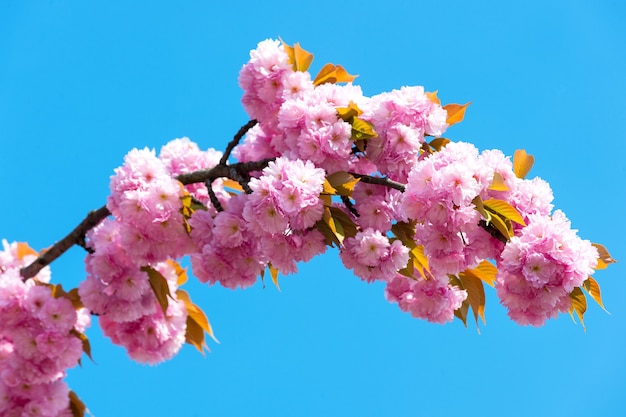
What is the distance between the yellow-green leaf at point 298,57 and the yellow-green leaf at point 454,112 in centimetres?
56

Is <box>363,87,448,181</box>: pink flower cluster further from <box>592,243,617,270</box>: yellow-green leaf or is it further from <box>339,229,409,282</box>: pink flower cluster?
<box>592,243,617,270</box>: yellow-green leaf

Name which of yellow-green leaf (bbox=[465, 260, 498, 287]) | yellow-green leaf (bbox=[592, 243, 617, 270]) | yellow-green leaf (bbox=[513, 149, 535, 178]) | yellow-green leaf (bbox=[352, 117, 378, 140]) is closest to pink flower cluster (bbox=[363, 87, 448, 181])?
yellow-green leaf (bbox=[352, 117, 378, 140])

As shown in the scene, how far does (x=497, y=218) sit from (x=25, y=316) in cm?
190

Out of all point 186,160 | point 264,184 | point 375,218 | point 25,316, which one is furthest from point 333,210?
point 25,316

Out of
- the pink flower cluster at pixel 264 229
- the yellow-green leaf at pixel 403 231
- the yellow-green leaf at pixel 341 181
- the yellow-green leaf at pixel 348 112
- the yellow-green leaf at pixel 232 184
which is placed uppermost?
the yellow-green leaf at pixel 232 184

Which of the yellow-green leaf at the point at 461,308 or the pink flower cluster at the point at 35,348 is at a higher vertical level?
the yellow-green leaf at the point at 461,308

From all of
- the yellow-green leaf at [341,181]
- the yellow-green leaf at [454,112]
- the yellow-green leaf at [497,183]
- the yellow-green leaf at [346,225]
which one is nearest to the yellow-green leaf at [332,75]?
the yellow-green leaf at [454,112]

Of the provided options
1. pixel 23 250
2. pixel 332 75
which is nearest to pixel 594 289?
pixel 332 75

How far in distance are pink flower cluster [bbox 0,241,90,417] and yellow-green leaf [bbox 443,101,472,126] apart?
65.8 inches

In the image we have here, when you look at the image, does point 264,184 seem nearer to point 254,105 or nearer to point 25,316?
point 254,105

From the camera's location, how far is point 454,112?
261cm

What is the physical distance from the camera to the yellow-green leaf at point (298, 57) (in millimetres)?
2744

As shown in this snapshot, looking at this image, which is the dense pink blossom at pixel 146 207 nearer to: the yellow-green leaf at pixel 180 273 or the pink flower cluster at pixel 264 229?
the pink flower cluster at pixel 264 229

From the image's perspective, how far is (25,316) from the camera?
9.42 ft
